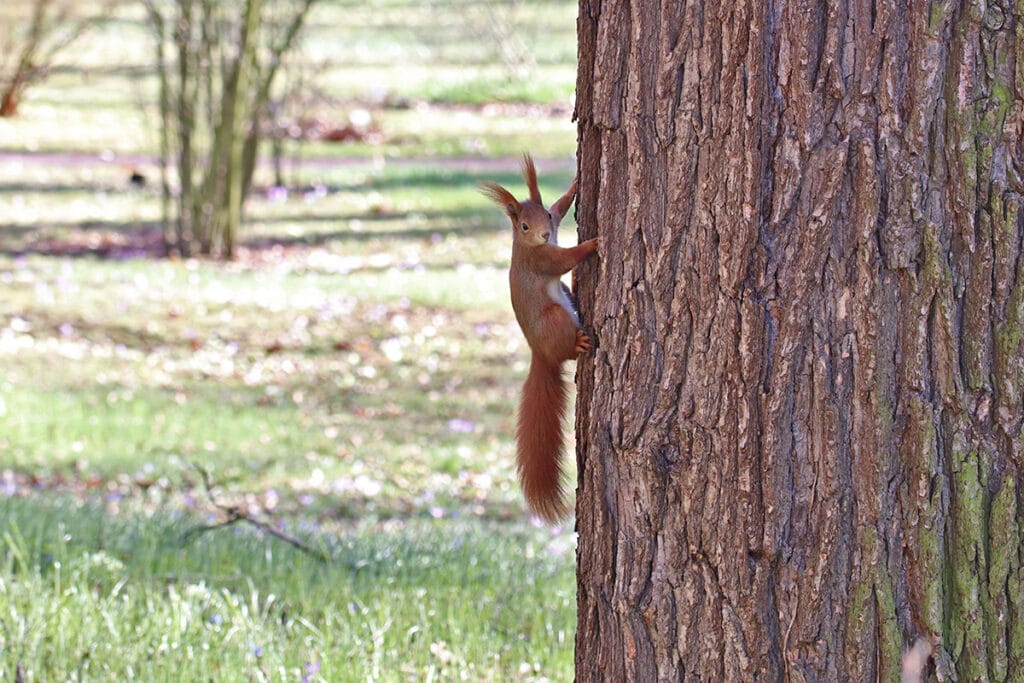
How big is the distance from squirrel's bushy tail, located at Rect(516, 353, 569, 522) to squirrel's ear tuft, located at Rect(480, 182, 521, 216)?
0.38m

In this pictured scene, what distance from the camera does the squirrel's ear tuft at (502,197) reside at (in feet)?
8.63

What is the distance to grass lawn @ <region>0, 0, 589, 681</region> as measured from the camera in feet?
10.7

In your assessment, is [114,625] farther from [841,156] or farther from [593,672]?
[841,156]

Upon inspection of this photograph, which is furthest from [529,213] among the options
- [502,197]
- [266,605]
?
[266,605]

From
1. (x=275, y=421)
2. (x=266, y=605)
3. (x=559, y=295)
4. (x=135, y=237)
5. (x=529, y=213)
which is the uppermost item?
(x=529, y=213)

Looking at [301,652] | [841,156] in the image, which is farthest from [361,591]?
[841,156]

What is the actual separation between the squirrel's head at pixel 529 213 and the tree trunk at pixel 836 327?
54cm

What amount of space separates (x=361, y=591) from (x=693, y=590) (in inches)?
72.7

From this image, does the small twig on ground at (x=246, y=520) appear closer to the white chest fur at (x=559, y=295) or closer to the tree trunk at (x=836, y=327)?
the white chest fur at (x=559, y=295)

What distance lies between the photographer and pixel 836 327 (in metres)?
1.89

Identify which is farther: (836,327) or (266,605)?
(266,605)

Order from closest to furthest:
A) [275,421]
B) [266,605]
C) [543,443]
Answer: [543,443] → [266,605] → [275,421]

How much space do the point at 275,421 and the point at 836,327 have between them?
610cm

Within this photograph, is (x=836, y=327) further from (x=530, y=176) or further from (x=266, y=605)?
(x=266, y=605)
